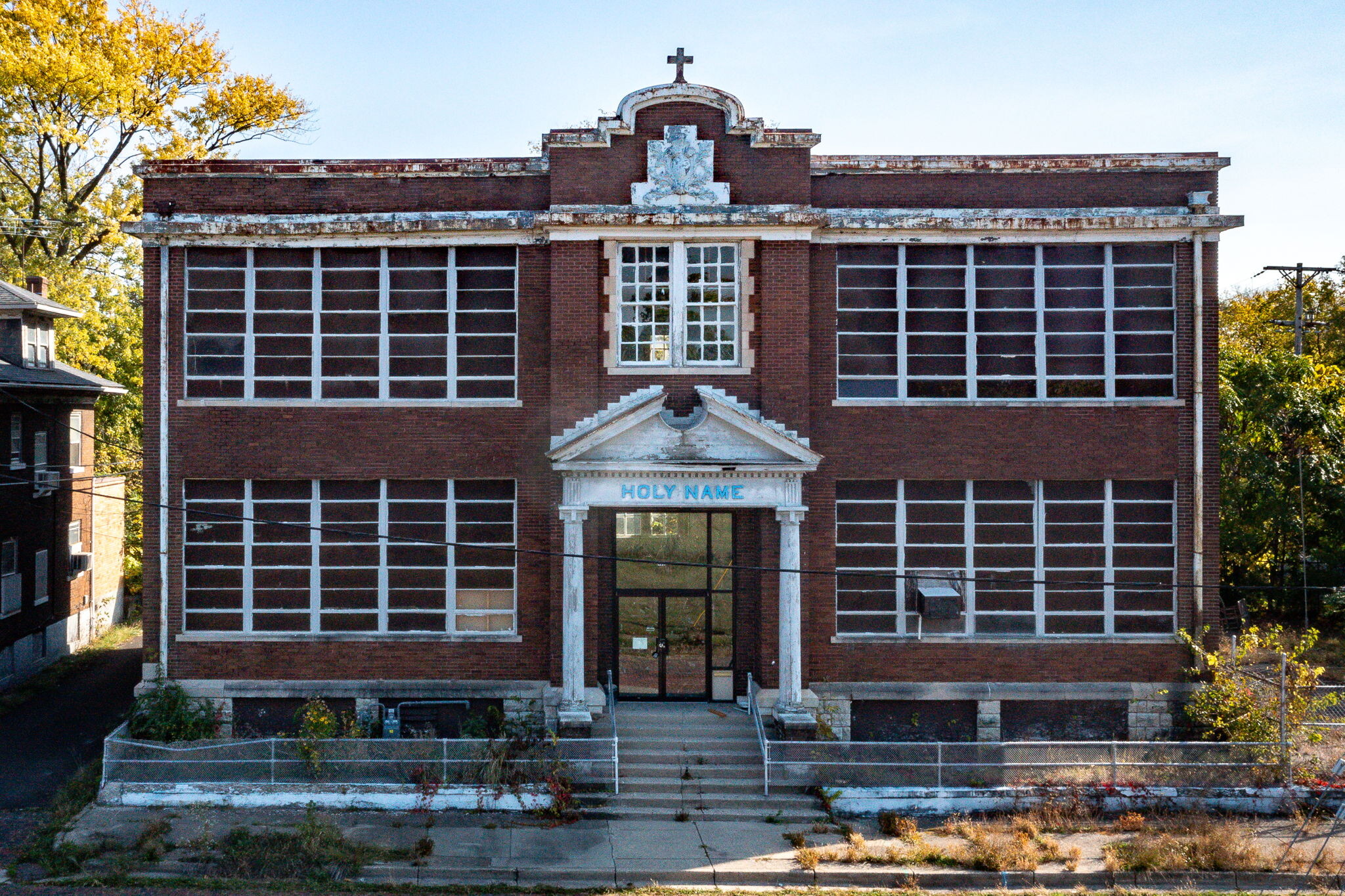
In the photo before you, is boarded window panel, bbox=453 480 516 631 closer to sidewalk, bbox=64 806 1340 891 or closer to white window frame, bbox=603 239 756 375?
white window frame, bbox=603 239 756 375

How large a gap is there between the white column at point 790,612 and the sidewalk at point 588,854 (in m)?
2.33

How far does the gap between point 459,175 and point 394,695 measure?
8.88m

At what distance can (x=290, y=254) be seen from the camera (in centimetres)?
1628

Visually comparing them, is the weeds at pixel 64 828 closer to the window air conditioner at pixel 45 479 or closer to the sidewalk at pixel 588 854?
the sidewalk at pixel 588 854

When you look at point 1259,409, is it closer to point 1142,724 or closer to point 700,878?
point 1142,724

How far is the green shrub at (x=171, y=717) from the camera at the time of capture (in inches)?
595

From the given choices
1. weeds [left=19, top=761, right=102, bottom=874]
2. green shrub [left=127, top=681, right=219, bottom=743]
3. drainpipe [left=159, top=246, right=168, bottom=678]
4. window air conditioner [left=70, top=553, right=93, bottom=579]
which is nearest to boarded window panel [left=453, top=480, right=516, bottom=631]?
green shrub [left=127, top=681, right=219, bottom=743]

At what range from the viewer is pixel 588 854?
40.4 feet

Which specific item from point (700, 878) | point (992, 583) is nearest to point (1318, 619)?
point (992, 583)

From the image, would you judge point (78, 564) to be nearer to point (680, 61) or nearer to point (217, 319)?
point (217, 319)

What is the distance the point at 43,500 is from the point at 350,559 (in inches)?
472

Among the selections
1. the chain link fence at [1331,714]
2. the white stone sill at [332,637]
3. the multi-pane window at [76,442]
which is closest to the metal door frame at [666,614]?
the white stone sill at [332,637]

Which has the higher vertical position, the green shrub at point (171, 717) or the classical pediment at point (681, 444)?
the classical pediment at point (681, 444)

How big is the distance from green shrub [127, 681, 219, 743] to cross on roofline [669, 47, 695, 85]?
13.1 m
